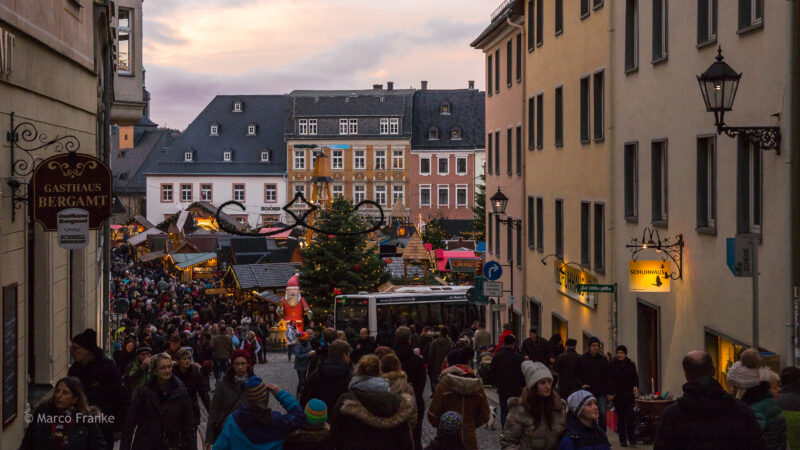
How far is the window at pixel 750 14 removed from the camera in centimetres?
1396

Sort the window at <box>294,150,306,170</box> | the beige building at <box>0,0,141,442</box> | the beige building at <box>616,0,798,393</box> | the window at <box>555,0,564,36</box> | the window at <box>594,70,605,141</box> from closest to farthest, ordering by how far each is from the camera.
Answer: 1. the beige building at <box>0,0,141,442</box>
2. the beige building at <box>616,0,798,393</box>
3. the window at <box>594,70,605,141</box>
4. the window at <box>555,0,564,36</box>
5. the window at <box>294,150,306,170</box>

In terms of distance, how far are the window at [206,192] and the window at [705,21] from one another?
8715 centimetres

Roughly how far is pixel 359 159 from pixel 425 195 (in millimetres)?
6793

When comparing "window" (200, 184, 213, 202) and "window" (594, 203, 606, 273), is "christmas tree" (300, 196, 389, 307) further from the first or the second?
"window" (200, 184, 213, 202)

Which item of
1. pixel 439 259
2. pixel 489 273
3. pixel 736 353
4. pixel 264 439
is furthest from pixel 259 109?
pixel 264 439

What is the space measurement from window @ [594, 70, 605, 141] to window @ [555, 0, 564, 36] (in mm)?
3812

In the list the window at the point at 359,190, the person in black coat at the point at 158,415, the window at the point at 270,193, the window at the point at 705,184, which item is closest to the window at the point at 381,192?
the window at the point at 359,190

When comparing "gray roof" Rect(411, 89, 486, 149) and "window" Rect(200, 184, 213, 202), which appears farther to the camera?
"window" Rect(200, 184, 213, 202)

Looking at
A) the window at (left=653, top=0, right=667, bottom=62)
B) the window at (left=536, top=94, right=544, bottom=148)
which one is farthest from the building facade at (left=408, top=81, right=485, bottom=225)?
the window at (left=653, top=0, right=667, bottom=62)

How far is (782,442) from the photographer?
301 inches

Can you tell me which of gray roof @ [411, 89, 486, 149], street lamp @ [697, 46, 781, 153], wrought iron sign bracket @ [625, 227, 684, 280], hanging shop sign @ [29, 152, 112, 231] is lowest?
wrought iron sign bracket @ [625, 227, 684, 280]

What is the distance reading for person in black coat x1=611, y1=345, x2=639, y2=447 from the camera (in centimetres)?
1473

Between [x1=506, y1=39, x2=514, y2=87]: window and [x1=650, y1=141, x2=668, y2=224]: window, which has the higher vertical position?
[x1=506, y1=39, x2=514, y2=87]: window

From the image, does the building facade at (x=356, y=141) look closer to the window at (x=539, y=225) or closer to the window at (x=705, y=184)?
the window at (x=539, y=225)
